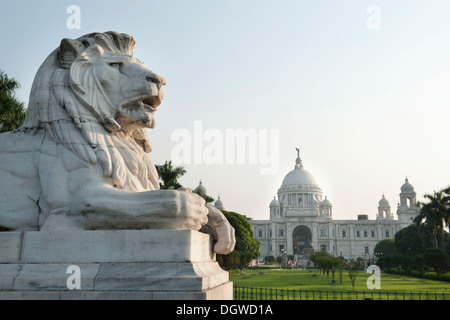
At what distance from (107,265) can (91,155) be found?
94 centimetres

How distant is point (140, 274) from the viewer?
316cm

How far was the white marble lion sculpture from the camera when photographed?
3430 millimetres

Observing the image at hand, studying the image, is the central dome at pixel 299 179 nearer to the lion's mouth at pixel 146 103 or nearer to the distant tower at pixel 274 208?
the distant tower at pixel 274 208

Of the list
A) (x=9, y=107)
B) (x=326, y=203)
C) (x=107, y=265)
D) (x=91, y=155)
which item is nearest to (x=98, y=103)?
(x=91, y=155)

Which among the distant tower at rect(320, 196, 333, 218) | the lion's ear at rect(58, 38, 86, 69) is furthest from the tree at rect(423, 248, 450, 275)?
the distant tower at rect(320, 196, 333, 218)

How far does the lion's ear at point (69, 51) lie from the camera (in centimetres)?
408

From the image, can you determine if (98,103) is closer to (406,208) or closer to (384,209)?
(406,208)

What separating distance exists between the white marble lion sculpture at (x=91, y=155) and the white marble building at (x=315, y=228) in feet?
265

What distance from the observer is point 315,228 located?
8344 centimetres

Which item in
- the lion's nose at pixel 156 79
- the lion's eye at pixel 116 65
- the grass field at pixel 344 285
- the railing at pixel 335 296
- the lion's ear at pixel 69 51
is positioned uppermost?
the lion's ear at pixel 69 51

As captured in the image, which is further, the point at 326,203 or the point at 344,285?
the point at 326,203

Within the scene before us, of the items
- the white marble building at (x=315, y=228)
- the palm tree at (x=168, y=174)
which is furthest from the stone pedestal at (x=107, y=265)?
the white marble building at (x=315, y=228)
